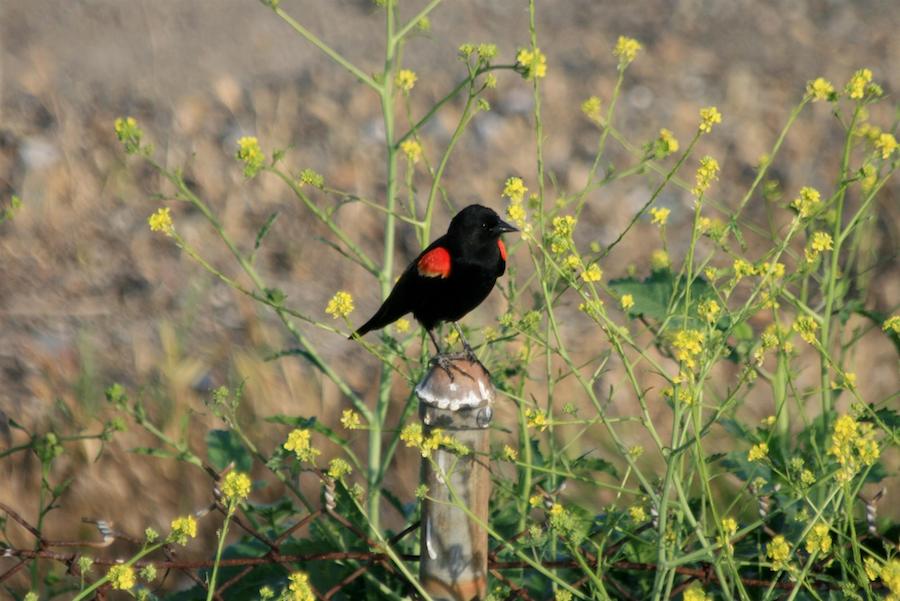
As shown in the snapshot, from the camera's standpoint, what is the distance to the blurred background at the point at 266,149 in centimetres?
499

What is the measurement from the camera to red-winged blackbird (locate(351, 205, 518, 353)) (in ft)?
11.0

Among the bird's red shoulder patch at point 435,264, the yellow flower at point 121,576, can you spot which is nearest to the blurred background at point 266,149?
the bird's red shoulder patch at point 435,264

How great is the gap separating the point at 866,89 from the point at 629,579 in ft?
4.70

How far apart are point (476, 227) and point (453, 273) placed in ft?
0.48

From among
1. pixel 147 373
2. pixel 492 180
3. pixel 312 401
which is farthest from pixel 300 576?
pixel 492 180

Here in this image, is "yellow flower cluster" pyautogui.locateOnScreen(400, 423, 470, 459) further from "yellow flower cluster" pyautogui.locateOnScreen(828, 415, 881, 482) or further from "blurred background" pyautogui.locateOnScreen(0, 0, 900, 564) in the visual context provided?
"blurred background" pyautogui.locateOnScreen(0, 0, 900, 564)

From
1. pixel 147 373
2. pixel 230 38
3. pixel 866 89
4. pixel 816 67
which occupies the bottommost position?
pixel 866 89

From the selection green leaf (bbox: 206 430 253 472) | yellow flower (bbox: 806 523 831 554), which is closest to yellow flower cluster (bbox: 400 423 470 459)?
yellow flower (bbox: 806 523 831 554)

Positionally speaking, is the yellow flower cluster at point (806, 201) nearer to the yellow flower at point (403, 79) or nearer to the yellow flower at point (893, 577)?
the yellow flower at point (893, 577)

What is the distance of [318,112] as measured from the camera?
7871 mm

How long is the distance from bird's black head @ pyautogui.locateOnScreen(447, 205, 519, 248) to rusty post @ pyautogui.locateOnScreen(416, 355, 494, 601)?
0.83 metres

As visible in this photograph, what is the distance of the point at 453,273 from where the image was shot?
339 centimetres

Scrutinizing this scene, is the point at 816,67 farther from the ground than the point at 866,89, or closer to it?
farther from the ground

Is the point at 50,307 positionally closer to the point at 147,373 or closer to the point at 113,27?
the point at 147,373
